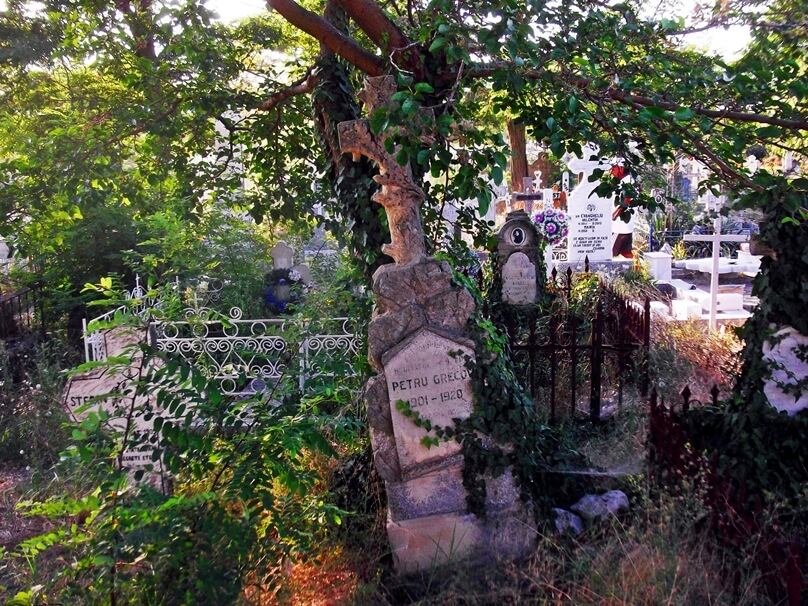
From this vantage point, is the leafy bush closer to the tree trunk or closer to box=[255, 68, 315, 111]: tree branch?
box=[255, 68, 315, 111]: tree branch

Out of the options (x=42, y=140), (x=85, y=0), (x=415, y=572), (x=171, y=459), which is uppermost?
(x=85, y=0)

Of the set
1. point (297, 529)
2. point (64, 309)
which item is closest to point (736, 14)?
point (297, 529)

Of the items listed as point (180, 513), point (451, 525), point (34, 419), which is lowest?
point (451, 525)

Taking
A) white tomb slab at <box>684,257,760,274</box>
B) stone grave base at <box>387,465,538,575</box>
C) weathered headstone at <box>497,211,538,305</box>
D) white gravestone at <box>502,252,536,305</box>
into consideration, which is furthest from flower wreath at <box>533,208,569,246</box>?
stone grave base at <box>387,465,538,575</box>

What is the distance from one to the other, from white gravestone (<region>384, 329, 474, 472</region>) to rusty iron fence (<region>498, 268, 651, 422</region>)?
1.56 m

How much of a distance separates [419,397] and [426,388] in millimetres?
63

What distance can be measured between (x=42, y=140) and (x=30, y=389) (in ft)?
8.48

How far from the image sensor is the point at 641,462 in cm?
423

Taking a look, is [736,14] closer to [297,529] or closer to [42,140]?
[297,529]

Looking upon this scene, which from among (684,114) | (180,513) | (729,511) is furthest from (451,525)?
(684,114)

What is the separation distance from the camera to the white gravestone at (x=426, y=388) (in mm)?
3523

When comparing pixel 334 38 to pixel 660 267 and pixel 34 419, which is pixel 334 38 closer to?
pixel 34 419

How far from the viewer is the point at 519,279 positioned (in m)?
8.46

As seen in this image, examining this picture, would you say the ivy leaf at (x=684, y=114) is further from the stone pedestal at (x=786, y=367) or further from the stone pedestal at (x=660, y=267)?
the stone pedestal at (x=660, y=267)
